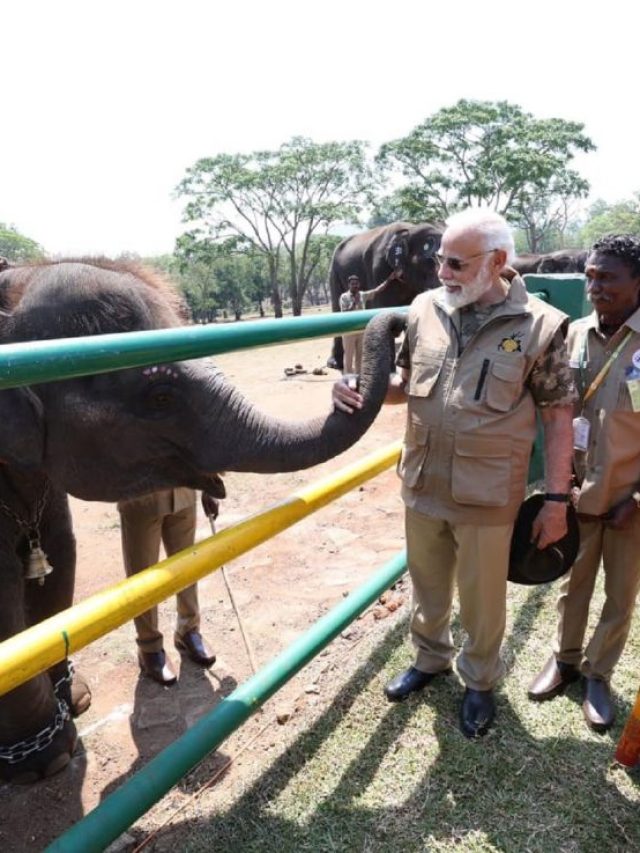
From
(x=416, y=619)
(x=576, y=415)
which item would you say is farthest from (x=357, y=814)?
(x=576, y=415)

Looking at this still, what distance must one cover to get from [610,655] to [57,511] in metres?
2.40

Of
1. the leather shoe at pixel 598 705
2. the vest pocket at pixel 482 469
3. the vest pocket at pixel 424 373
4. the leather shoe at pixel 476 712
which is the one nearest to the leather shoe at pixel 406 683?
the leather shoe at pixel 476 712

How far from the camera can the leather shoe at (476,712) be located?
7.93 ft

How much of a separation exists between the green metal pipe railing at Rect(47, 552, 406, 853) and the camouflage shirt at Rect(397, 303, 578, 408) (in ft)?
3.61

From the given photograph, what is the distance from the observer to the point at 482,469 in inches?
85.3

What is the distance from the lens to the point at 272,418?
6.55 ft

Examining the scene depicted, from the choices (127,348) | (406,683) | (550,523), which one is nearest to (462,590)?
(550,523)

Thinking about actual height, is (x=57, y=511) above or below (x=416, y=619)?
above

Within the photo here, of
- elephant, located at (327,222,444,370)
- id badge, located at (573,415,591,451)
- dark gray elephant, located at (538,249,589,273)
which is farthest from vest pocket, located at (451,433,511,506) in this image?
dark gray elephant, located at (538,249,589,273)

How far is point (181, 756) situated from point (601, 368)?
1947 mm

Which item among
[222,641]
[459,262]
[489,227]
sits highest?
[489,227]

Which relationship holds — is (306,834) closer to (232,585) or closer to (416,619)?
(416,619)

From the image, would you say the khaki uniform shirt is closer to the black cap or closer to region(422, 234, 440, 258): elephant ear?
the black cap

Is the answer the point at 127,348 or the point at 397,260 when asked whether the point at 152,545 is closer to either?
the point at 127,348
